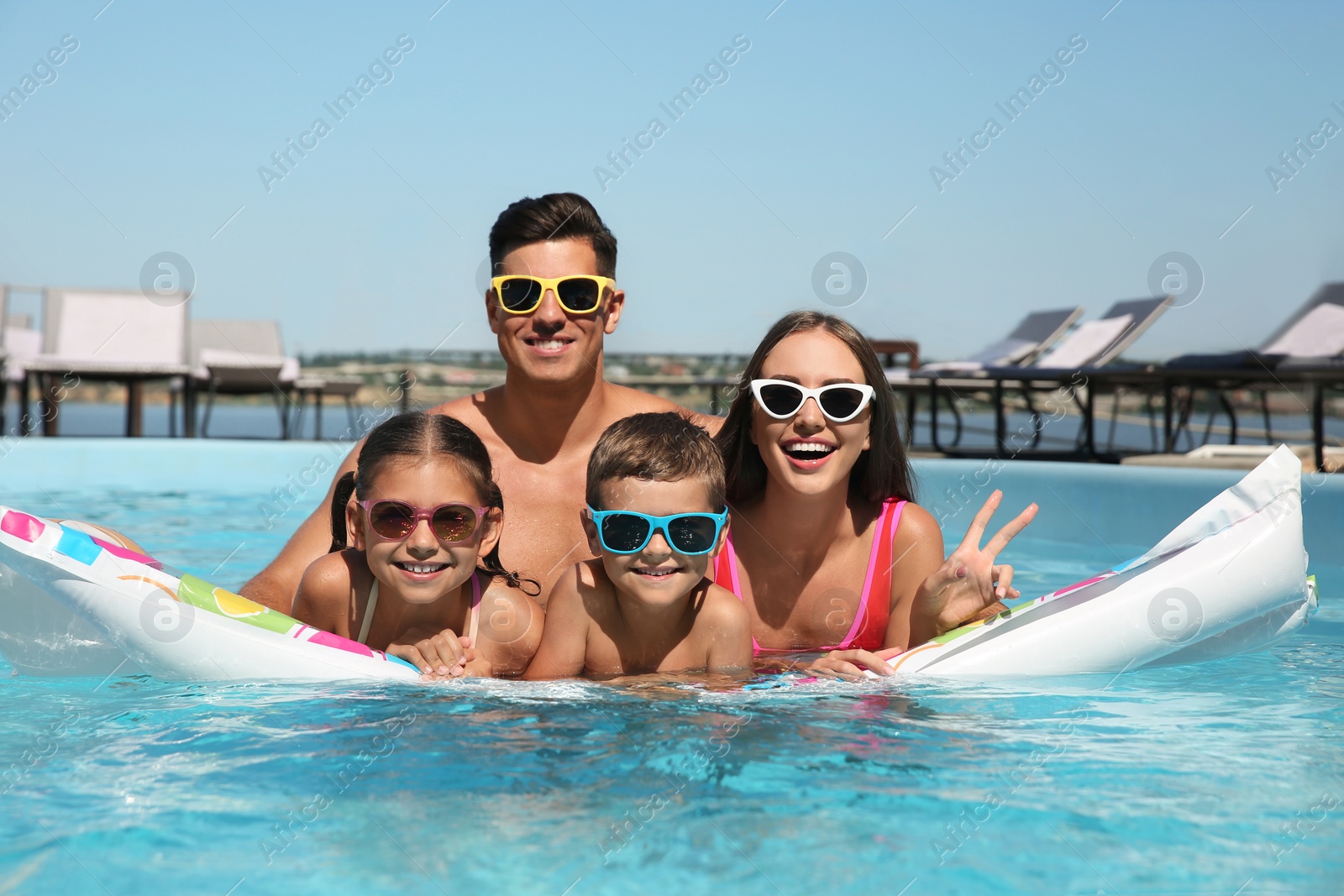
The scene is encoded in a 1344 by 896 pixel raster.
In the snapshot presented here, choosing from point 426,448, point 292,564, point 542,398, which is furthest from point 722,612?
point 292,564

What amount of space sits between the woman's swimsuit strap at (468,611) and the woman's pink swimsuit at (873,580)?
2.15 ft

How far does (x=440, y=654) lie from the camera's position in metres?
2.64

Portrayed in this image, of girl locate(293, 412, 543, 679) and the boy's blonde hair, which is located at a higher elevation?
the boy's blonde hair

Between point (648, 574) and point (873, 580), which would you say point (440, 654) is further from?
point (873, 580)

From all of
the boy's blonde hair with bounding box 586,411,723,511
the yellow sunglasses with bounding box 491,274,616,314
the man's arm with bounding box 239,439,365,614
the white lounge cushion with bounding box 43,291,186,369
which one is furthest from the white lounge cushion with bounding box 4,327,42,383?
the boy's blonde hair with bounding box 586,411,723,511

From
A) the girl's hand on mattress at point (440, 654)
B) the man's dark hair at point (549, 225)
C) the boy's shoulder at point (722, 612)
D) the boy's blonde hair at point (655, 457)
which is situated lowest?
the girl's hand on mattress at point (440, 654)

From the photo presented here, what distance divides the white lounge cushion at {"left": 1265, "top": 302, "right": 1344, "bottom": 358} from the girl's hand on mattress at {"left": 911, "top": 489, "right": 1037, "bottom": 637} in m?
6.13

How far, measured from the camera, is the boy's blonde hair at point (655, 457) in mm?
2576

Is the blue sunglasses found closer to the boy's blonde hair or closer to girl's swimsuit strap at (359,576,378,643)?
the boy's blonde hair

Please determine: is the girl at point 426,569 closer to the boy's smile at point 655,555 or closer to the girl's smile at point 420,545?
the girl's smile at point 420,545

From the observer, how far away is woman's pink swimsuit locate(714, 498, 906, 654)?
3.02 m

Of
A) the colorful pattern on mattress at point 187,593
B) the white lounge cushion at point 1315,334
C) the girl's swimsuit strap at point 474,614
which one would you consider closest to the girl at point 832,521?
the girl's swimsuit strap at point 474,614

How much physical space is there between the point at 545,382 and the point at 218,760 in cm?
160

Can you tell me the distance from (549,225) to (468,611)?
1173 millimetres
